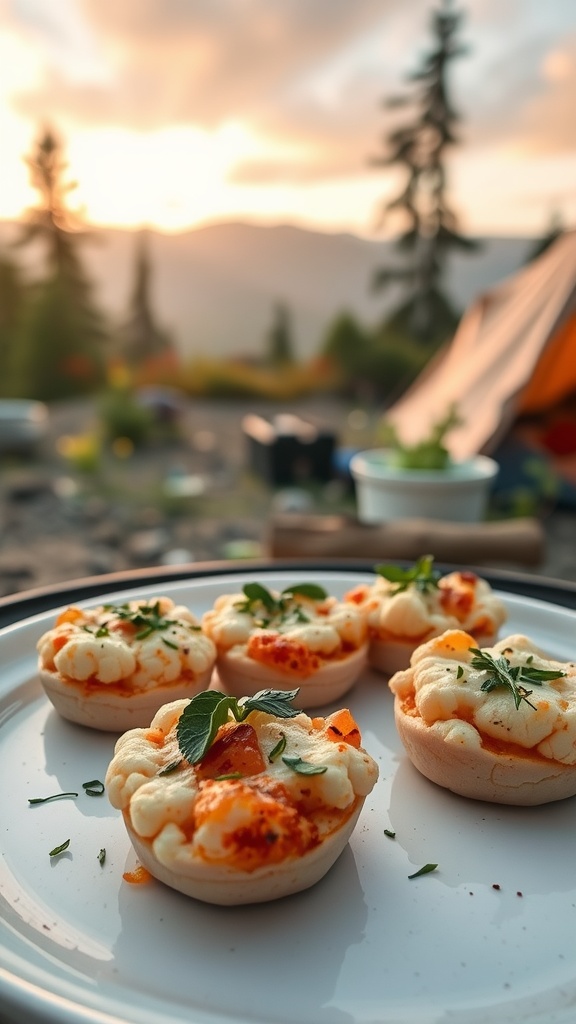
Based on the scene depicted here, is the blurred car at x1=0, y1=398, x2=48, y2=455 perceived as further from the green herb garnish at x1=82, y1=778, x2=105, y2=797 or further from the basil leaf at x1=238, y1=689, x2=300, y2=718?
the basil leaf at x1=238, y1=689, x2=300, y2=718

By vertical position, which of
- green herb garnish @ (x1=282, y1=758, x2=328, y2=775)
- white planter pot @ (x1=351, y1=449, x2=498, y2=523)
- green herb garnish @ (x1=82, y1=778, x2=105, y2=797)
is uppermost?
green herb garnish @ (x1=282, y1=758, x2=328, y2=775)

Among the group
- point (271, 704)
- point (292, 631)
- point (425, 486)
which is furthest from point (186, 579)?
point (425, 486)

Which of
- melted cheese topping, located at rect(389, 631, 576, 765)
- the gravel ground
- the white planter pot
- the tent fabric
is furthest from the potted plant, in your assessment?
melted cheese topping, located at rect(389, 631, 576, 765)

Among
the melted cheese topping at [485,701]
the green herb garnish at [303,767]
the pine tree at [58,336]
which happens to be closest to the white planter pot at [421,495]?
the melted cheese topping at [485,701]

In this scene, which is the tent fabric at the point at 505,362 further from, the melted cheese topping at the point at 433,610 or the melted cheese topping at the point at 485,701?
the melted cheese topping at the point at 485,701

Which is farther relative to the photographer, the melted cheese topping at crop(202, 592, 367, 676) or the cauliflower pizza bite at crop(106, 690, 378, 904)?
the melted cheese topping at crop(202, 592, 367, 676)

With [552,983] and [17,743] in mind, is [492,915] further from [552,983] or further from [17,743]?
[17,743]
